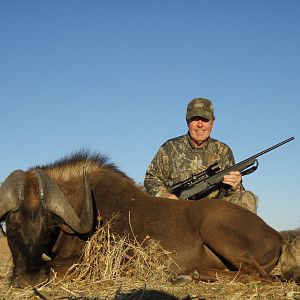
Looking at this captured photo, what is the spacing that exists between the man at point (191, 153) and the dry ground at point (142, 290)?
9.43 feet

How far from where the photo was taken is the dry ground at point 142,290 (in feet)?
14.7

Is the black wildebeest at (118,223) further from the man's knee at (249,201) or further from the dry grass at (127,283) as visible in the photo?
the man's knee at (249,201)

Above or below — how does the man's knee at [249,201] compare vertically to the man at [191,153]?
below

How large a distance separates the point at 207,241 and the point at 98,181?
1512mm

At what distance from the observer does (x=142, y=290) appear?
4727 millimetres

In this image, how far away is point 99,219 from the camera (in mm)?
6082

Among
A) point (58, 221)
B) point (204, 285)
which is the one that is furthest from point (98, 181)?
point (204, 285)

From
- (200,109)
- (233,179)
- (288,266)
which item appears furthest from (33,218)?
(200,109)

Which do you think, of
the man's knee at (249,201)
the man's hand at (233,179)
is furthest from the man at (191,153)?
the man's hand at (233,179)

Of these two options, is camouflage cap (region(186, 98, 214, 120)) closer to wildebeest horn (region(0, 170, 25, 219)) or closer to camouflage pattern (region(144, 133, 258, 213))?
camouflage pattern (region(144, 133, 258, 213))

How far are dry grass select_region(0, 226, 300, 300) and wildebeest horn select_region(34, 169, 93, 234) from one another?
0.28 metres

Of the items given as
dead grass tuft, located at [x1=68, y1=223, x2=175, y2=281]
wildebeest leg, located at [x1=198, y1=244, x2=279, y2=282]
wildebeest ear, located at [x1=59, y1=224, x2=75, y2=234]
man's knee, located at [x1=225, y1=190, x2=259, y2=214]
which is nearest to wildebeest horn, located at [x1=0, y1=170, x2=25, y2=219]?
wildebeest ear, located at [x1=59, y1=224, x2=75, y2=234]

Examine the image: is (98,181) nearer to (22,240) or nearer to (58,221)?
(58,221)

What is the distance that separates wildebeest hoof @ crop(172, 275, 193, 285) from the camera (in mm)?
5273
